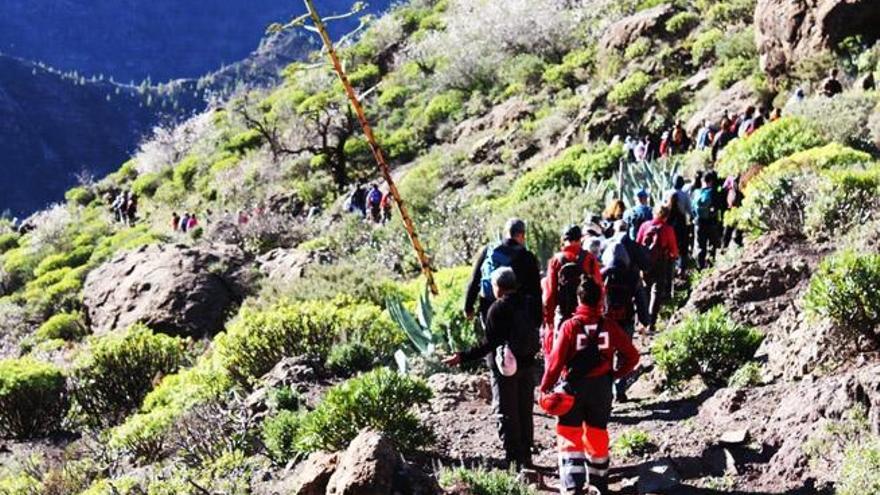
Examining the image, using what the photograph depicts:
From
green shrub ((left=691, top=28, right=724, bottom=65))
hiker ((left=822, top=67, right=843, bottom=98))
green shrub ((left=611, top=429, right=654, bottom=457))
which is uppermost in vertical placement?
green shrub ((left=691, top=28, right=724, bottom=65))

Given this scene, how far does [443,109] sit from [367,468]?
31.6m

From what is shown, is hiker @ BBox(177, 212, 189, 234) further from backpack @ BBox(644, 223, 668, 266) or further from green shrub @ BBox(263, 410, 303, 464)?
green shrub @ BBox(263, 410, 303, 464)

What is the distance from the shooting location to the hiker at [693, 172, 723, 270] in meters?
11.2

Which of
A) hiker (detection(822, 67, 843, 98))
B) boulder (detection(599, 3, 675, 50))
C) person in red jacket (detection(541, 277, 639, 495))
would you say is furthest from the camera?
boulder (detection(599, 3, 675, 50))

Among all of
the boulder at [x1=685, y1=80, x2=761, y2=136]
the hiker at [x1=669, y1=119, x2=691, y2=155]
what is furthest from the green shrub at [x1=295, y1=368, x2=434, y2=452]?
the boulder at [x1=685, y1=80, x2=761, y2=136]

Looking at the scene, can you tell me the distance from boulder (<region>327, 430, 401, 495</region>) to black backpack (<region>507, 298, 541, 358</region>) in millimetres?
1212

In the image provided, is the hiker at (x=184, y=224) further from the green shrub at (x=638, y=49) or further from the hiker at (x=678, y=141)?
the green shrub at (x=638, y=49)

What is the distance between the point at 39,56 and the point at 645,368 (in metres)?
162

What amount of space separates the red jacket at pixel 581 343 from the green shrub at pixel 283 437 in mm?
2229

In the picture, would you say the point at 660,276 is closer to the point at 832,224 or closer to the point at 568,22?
the point at 832,224

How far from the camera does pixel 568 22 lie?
3631 centimetres

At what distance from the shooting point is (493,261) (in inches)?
255

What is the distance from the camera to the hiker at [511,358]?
5801 millimetres

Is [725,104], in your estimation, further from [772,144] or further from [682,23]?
[682,23]
